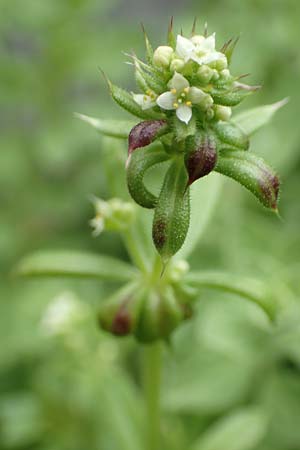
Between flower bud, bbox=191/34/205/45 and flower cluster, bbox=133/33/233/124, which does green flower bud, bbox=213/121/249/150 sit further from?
flower bud, bbox=191/34/205/45

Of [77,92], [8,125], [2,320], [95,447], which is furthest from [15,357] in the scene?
[77,92]

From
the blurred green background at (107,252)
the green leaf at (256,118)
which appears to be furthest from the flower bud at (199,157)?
the blurred green background at (107,252)

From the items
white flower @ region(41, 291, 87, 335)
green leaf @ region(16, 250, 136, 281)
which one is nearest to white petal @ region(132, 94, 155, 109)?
green leaf @ region(16, 250, 136, 281)

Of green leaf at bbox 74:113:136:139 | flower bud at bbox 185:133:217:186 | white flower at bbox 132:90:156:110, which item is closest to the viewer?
flower bud at bbox 185:133:217:186

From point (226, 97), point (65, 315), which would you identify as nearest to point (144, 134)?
point (226, 97)

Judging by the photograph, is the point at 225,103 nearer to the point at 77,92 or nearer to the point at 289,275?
the point at 289,275

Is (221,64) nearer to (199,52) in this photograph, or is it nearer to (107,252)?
(199,52)
